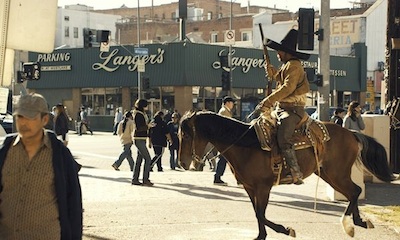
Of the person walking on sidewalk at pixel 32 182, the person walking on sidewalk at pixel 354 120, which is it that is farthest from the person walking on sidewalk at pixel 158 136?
the person walking on sidewalk at pixel 32 182

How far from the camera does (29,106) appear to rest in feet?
14.9

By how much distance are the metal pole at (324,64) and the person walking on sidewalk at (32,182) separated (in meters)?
11.1

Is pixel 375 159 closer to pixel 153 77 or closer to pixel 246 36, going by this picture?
pixel 153 77

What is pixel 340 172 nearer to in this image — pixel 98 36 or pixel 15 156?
pixel 15 156

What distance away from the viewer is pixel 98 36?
115ft

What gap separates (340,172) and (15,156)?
5975 mm

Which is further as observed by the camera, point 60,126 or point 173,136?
point 173,136

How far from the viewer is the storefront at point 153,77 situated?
152 ft

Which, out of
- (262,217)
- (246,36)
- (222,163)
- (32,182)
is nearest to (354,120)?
(222,163)

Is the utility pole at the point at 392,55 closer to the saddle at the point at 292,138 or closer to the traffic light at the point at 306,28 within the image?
the traffic light at the point at 306,28

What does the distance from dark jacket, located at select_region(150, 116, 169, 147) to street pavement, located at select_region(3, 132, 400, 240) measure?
2611 millimetres

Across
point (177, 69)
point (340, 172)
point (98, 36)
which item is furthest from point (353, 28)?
point (340, 172)

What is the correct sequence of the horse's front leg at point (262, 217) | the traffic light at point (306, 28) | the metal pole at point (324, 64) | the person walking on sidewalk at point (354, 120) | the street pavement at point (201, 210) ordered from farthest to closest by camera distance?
1. the metal pole at point (324, 64)
2. the person walking on sidewalk at point (354, 120)
3. the traffic light at point (306, 28)
4. the street pavement at point (201, 210)
5. the horse's front leg at point (262, 217)

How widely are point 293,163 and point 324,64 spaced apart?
281 inches
